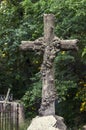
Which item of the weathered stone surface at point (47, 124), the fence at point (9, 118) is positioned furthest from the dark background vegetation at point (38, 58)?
the weathered stone surface at point (47, 124)

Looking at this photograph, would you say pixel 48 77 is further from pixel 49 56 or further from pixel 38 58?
pixel 38 58

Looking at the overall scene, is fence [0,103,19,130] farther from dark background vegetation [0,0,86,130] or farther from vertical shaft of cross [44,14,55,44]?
vertical shaft of cross [44,14,55,44]

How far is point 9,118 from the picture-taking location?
1044cm

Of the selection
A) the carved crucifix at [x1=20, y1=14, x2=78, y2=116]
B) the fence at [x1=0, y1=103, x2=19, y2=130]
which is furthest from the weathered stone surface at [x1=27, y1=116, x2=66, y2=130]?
the fence at [x1=0, y1=103, x2=19, y2=130]

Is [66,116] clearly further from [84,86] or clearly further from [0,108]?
[0,108]

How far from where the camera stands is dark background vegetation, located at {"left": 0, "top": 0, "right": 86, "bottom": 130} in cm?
1144

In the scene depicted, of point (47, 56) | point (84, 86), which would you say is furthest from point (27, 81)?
point (47, 56)

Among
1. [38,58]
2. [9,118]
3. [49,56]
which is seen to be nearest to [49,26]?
[49,56]

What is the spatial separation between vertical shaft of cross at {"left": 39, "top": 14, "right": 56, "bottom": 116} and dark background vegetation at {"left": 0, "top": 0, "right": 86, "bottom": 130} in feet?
5.97

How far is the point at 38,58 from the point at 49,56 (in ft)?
16.9

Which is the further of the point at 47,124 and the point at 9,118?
the point at 9,118

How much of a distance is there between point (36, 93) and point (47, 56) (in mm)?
3109

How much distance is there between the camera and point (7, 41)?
14156 mm

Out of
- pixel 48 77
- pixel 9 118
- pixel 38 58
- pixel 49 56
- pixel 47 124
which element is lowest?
pixel 9 118
